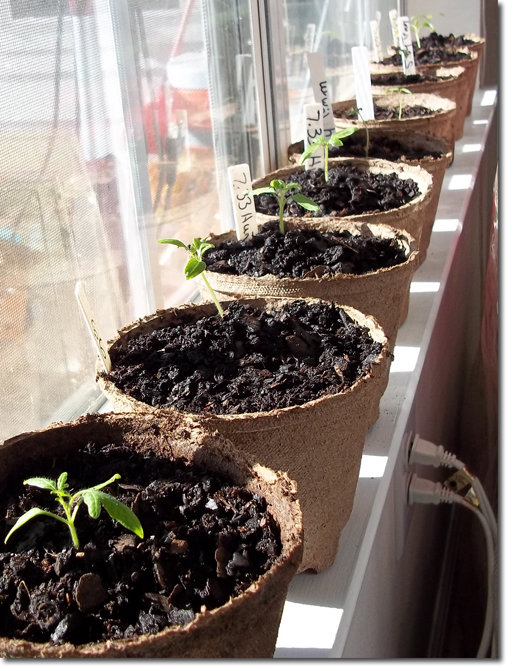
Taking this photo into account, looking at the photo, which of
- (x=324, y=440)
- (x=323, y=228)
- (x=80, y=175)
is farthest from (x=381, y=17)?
(x=324, y=440)

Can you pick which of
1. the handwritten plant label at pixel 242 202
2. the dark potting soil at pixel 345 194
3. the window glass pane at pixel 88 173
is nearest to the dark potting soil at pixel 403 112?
the dark potting soil at pixel 345 194

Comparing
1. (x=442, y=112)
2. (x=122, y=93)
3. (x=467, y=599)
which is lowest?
(x=467, y=599)

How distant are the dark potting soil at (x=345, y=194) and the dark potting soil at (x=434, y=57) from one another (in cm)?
120

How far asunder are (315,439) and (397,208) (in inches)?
23.8

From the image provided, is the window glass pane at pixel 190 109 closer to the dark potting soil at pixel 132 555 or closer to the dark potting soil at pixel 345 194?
the dark potting soil at pixel 345 194

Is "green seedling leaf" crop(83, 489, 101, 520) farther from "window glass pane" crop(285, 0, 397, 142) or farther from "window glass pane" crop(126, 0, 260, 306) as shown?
"window glass pane" crop(285, 0, 397, 142)

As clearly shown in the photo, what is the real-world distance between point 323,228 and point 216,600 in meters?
0.78

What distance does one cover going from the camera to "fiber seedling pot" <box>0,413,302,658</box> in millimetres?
427

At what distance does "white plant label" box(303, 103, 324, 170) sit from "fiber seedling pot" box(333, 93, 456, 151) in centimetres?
24

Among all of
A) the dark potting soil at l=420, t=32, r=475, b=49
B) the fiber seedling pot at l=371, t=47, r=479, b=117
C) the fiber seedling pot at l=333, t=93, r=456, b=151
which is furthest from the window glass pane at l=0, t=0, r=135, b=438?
the dark potting soil at l=420, t=32, r=475, b=49

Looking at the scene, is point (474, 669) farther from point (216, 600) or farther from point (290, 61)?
point (290, 61)

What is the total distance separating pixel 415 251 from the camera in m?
1.05

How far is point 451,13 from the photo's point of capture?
3.50 meters

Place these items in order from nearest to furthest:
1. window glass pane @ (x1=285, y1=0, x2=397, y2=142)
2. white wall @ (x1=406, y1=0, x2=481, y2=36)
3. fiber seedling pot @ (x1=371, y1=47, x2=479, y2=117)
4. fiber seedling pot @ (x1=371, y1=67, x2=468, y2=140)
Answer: window glass pane @ (x1=285, y1=0, x2=397, y2=142)
fiber seedling pot @ (x1=371, y1=67, x2=468, y2=140)
fiber seedling pot @ (x1=371, y1=47, x2=479, y2=117)
white wall @ (x1=406, y1=0, x2=481, y2=36)
